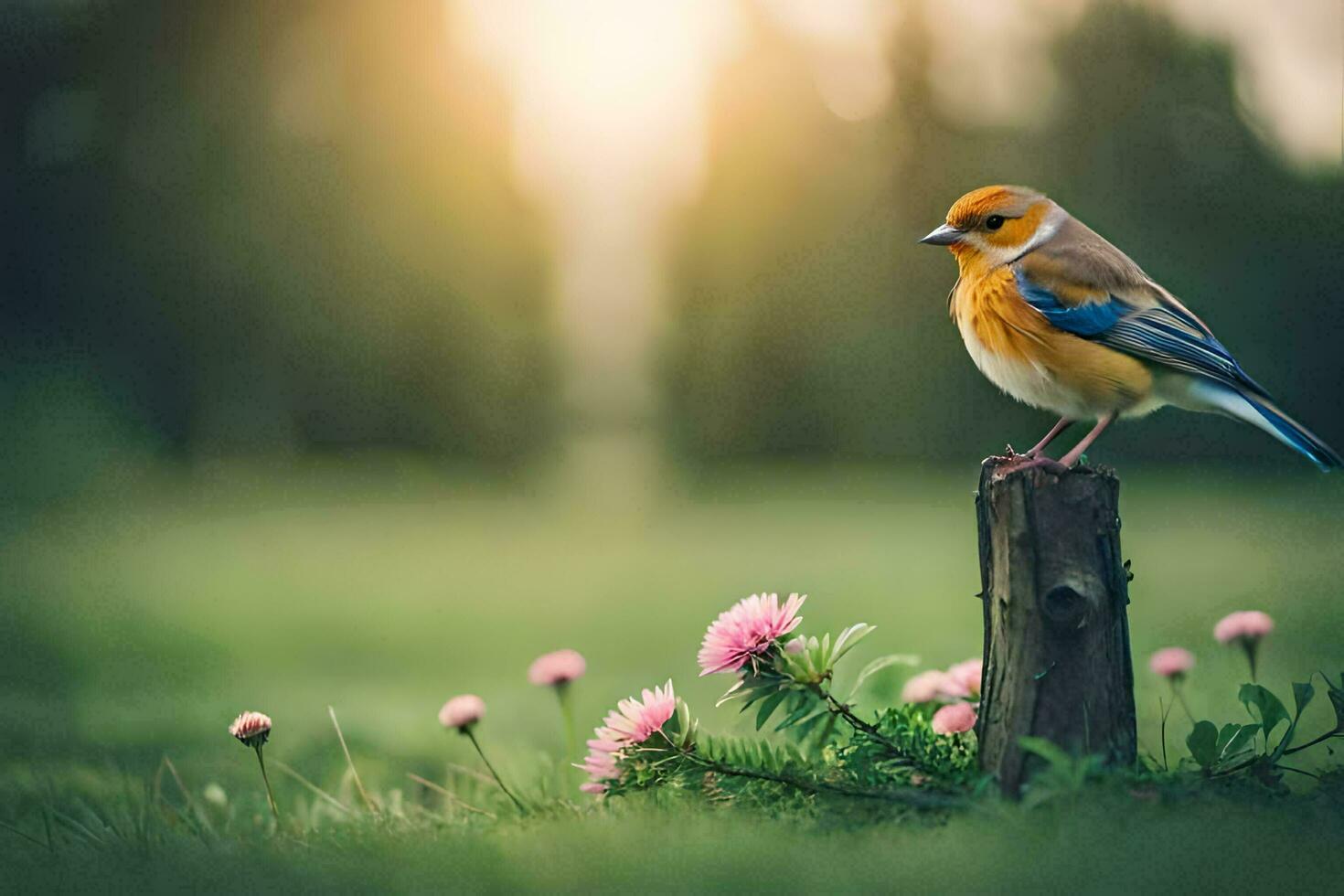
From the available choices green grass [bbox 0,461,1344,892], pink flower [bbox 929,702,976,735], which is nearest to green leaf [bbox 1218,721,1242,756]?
green grass [bbox 0,461,1344,892]

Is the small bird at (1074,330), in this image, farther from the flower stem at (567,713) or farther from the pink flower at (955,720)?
→ the flower stem at (567,713)

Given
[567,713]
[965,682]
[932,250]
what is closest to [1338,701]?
[965,682]

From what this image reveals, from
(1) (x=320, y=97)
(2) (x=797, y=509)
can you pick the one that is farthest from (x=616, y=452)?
(1) (x=320, y=97)

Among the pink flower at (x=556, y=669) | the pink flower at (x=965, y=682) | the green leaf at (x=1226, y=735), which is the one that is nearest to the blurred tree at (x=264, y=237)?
the pink flower at (x=556, y=669)

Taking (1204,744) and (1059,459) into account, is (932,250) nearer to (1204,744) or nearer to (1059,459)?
(1059,459)

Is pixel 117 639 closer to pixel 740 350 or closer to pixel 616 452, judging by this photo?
pixel 740 350
